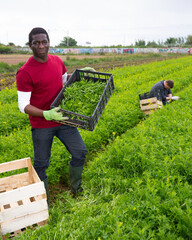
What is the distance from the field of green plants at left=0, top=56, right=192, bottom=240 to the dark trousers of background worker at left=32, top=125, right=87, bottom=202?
0.45m

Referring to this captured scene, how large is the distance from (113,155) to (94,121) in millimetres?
1237

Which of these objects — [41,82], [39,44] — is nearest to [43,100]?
[41,82]

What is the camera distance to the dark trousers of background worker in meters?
3.06

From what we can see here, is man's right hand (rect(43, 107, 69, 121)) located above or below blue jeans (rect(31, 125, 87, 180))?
above

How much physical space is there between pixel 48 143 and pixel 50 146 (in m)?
0.08

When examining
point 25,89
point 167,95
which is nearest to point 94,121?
point 25,89

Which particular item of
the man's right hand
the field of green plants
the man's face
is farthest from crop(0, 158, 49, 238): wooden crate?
the man's face

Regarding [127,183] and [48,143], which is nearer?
[48,143]

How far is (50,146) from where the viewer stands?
10.5 feet

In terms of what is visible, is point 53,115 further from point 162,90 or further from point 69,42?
point 69,42

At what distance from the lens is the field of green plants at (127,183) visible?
7.75 feet

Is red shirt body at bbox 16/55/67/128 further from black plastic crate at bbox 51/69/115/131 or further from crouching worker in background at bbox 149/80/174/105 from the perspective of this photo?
crouching worker in background at bbox 149/80/174/105

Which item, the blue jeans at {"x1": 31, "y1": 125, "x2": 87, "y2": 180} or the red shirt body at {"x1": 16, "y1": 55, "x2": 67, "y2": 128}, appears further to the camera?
the blue jeans at {"x1": 31, "y1": 125, "x2": 87, "y2": 180}

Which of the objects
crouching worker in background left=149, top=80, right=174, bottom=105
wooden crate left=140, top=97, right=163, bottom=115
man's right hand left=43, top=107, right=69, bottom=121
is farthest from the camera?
crouching worker in background left=149, top=80, right=174, bottom=105
